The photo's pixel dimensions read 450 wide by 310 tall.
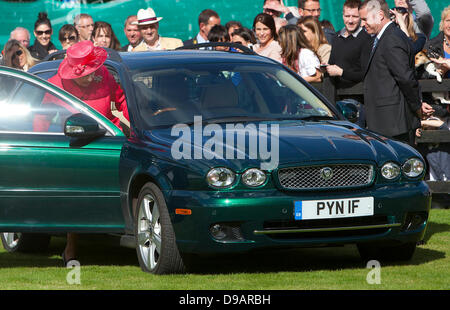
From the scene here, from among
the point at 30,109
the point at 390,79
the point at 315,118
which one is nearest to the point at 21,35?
the point at 390,79

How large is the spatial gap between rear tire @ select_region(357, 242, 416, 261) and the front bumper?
59 cm

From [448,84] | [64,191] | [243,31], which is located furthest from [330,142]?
[243,31]

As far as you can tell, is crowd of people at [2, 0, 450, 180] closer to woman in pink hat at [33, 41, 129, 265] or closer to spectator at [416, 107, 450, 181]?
spectator at [416, 107, 450, 181]

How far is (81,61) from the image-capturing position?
962 cm

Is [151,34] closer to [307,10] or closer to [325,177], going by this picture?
[307,10]

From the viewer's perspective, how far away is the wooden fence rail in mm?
13289

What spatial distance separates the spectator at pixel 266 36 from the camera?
46.7 feet

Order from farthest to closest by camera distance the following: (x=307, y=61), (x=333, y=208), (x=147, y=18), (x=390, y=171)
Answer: (x=147, y=18)
(x=307, y=61)
(x=390, y=171)
(x=333, y=208)

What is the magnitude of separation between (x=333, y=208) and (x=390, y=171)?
0.62 m

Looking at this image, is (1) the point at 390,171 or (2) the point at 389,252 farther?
(2) the point at 389,252

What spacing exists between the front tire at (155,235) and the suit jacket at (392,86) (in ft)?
11.2
